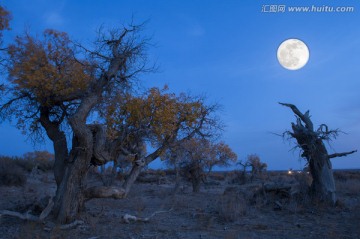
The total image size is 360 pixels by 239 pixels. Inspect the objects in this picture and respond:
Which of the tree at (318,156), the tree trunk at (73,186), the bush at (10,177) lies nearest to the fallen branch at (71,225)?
the tree trunk at (73,186)

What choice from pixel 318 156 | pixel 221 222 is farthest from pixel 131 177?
pixel 318 156

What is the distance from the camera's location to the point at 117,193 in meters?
10.8

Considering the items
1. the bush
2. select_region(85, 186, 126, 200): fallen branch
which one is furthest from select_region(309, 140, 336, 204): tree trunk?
the bush

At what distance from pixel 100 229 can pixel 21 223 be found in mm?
2385

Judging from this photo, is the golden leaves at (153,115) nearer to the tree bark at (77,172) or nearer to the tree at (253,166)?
the tree bark at (77,172)

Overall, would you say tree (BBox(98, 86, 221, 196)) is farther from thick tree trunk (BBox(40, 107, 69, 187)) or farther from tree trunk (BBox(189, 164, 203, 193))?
tree trunk (BBox(189, 164, 203, 193))

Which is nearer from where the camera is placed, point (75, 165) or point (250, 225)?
point (75, 165)

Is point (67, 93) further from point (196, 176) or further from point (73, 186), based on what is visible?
point (196, 176)

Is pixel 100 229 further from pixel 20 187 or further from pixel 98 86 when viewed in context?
pixel 20 187

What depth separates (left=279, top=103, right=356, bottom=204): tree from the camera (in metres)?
14.9

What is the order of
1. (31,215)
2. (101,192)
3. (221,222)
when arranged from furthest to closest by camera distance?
(221,222) → (101,192) → (31,215)

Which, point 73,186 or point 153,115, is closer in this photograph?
point 73,186

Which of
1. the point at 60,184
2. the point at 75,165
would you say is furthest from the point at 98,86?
the point at 60,184

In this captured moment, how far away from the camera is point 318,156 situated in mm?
15352
